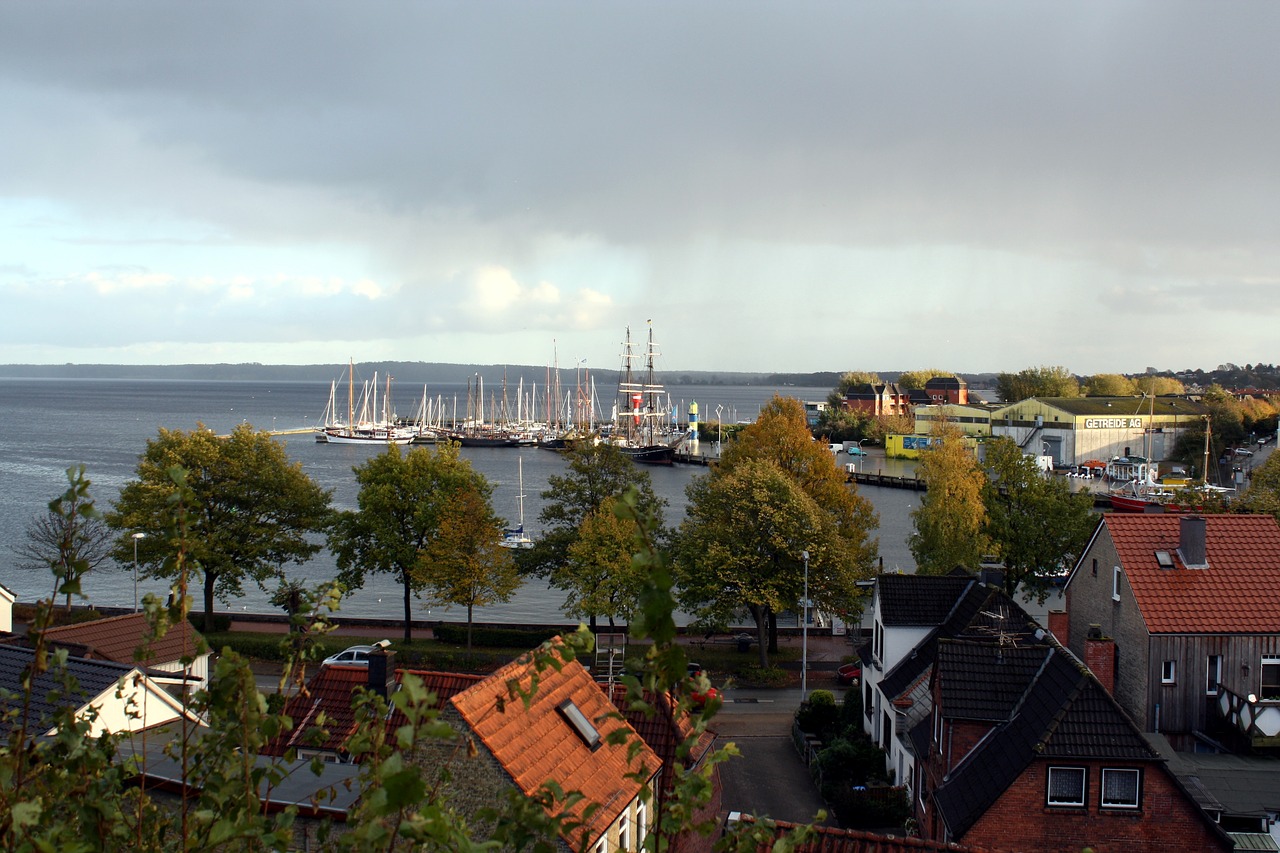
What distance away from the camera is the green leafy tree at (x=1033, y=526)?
40.1 m

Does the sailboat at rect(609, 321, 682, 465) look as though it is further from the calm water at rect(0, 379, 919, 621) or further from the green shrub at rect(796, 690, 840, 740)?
the green shrub at rect(796, 690, 840, 740)

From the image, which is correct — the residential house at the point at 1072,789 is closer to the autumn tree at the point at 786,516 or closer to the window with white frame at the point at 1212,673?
the window with white frame at the point at 1212,673

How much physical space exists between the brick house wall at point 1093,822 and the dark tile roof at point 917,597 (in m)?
9.73

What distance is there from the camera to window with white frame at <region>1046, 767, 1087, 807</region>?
15.9 meters

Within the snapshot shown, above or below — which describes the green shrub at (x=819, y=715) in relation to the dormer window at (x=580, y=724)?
below

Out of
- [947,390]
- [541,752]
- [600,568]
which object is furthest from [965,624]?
[947,390]

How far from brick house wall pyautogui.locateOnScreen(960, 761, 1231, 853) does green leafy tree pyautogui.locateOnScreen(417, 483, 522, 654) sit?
71.7 ft

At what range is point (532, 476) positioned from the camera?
360 ft

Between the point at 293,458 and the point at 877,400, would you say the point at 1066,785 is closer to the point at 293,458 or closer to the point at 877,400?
the point at 293,458

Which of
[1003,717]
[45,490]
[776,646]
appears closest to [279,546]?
[776,646]

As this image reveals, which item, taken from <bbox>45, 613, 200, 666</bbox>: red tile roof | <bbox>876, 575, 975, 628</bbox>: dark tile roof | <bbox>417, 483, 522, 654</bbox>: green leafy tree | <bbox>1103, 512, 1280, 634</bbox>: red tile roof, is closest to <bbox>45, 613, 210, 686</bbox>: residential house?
<bbox>45, 613, 200, 666</bbox>: red tile roof

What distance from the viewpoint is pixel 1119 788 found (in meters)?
15.8

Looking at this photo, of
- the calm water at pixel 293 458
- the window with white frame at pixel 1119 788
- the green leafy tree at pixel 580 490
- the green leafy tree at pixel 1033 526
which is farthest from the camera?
the calm water at pixel 293 458

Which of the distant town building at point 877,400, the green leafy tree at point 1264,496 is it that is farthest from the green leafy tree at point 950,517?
the distant town building at point 877,400
